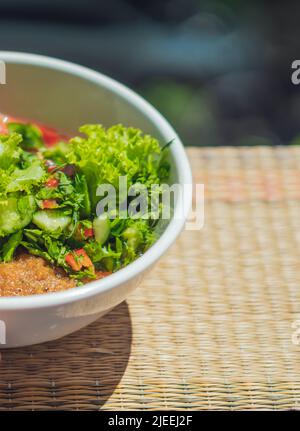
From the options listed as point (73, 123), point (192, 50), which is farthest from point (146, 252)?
point (192, 50)

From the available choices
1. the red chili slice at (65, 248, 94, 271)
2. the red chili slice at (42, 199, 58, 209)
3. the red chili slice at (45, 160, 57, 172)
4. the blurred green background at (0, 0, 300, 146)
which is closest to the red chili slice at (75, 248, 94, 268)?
the red chili slice at (65, 248, 94, 271)

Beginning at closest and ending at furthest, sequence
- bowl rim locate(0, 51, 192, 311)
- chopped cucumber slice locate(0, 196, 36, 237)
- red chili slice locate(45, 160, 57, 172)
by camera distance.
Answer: bowl rim locate(0, 51, 192, 311)
chopped cucumber slice locate(0, 196, 36, 237)
red chili slice locate(45, 160, 57, 172)

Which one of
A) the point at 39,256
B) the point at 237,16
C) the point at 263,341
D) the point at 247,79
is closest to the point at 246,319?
the point at 263,341

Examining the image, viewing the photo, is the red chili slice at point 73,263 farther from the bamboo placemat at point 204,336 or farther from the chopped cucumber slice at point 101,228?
the bamboo placemat at point 204,336

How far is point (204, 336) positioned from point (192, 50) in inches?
82.4

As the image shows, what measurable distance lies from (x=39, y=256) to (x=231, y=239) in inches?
24.1

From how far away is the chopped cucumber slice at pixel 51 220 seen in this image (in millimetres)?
1411

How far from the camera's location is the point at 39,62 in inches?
67.3

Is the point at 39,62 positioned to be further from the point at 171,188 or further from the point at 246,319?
the point at 246,319

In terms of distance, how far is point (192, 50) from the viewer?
11.3ft

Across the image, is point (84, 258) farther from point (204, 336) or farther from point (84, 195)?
point (204, 336)

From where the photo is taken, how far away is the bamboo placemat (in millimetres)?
1484

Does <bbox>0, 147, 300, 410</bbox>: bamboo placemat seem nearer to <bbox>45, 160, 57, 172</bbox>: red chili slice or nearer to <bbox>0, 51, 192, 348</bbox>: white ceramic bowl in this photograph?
<bbox>0, 51, 192, 348</bbox>: white ceramic bowl

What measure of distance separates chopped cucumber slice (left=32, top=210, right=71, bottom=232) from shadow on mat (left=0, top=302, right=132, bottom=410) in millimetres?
274
